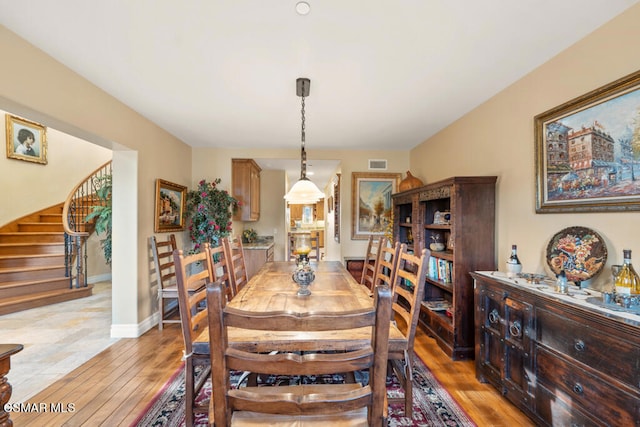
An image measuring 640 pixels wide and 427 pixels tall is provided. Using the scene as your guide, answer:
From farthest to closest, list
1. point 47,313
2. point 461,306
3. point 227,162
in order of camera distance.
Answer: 1. point 227,162
2. point 47,313
3. point 461,306

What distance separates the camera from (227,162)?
4598 mm

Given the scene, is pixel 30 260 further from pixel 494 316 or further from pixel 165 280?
pixel 494 316

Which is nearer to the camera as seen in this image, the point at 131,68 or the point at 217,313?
the point at 217,313

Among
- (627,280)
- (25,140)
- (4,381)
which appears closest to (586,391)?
(627,280)

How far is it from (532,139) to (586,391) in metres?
1.76

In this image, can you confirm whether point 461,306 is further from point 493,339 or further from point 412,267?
point 412,267

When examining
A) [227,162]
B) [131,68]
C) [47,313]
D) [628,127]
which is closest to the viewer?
[628,127]

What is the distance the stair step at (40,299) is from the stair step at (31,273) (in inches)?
13.4

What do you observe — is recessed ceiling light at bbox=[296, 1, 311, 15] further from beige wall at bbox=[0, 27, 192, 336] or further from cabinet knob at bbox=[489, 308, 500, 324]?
cabinet knob at bbox=[489, 308, 500, 324]

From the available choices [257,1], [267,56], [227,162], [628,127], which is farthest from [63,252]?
[628,127]

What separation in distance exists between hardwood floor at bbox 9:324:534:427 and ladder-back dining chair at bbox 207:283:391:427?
4.89ft

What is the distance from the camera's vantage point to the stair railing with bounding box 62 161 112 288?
15.5 ft

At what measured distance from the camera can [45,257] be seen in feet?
15.5

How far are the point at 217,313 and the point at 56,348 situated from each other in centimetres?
327
